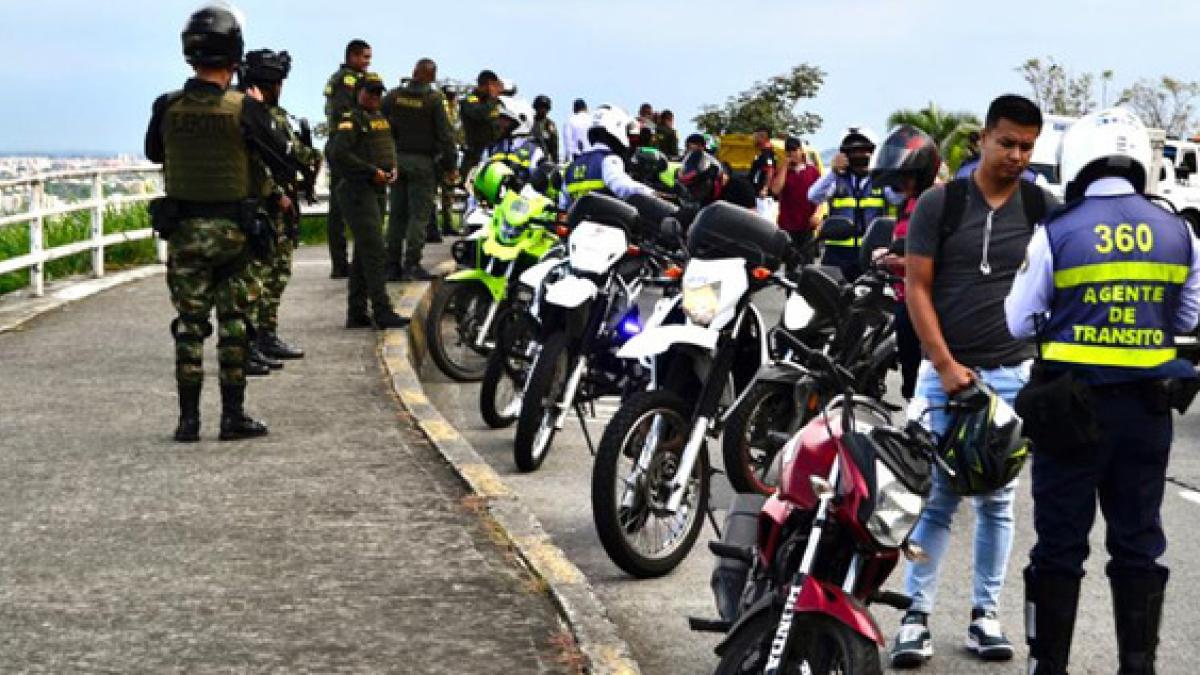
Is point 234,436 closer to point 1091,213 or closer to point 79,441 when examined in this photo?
point 79,441

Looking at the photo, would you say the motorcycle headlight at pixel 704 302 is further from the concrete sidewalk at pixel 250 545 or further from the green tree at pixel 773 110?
the green tree at pixel 773 110

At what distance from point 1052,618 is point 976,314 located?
3.82ft

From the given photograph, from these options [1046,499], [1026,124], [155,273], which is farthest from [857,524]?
[155,273]

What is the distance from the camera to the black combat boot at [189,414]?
980 centimetres

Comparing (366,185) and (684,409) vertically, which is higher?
(366,185)

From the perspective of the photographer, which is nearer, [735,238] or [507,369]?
[735,238]

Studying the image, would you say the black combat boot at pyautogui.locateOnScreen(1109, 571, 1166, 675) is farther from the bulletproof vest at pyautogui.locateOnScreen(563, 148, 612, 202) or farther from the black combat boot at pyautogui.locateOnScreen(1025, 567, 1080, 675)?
the bulletproof vest at pyautogui.locateOnScreen(563, 148, 612, 202)

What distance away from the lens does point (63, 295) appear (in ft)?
55.0

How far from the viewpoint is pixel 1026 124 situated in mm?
6406

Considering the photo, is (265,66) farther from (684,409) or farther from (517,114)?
(517,114)

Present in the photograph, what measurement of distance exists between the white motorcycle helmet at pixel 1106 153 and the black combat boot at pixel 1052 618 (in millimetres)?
1052

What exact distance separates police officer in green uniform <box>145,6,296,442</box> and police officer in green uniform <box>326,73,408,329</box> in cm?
438

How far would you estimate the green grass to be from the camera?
18.2 m

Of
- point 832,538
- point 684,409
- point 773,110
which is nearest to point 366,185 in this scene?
point 684,409
